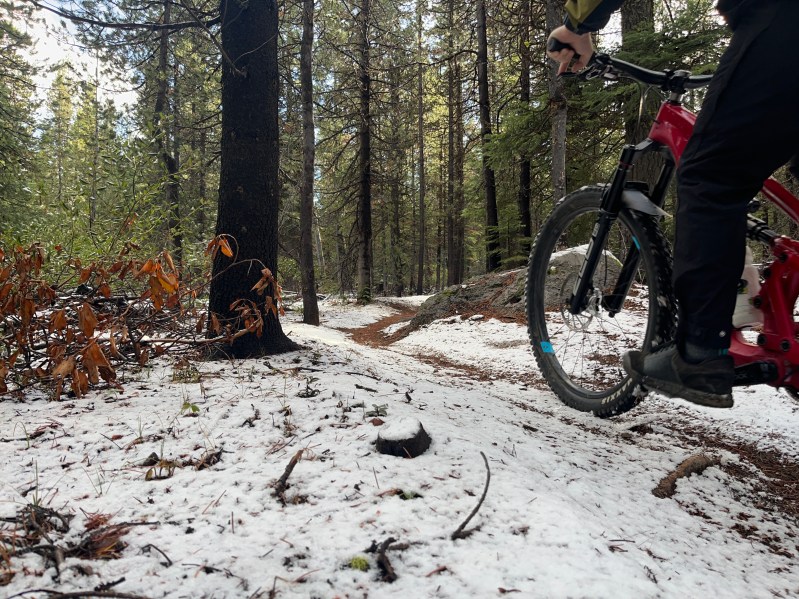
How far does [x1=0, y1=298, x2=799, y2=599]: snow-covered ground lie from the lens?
3.16ft

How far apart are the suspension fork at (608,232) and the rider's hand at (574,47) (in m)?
0.53

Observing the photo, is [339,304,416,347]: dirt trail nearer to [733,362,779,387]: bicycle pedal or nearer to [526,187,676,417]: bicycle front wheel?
Result: [526,187,676,417]: bicycle front wheel

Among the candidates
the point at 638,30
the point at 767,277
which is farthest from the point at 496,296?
A: the point at 767,277

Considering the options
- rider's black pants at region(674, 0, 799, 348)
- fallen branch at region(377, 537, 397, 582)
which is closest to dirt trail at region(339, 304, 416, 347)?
rider's black pants at region(674, 0, 799, 348)

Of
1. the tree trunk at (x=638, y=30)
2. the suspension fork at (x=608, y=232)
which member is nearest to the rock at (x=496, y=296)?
the tree trunk at (x=638, y=30)

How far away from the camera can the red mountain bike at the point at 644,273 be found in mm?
1825

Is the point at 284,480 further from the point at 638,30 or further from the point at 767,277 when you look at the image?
the point at 638,30

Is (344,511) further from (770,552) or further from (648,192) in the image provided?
(648,192)

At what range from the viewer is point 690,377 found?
64.9 inches

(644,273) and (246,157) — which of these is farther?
(246,157)

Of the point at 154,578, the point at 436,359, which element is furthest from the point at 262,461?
the point at 436,359

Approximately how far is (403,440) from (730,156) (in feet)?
5.09

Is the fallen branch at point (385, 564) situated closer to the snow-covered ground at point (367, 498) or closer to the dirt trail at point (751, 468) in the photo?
the snow-covered ground at point (367, 498)

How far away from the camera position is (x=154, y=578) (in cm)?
92
